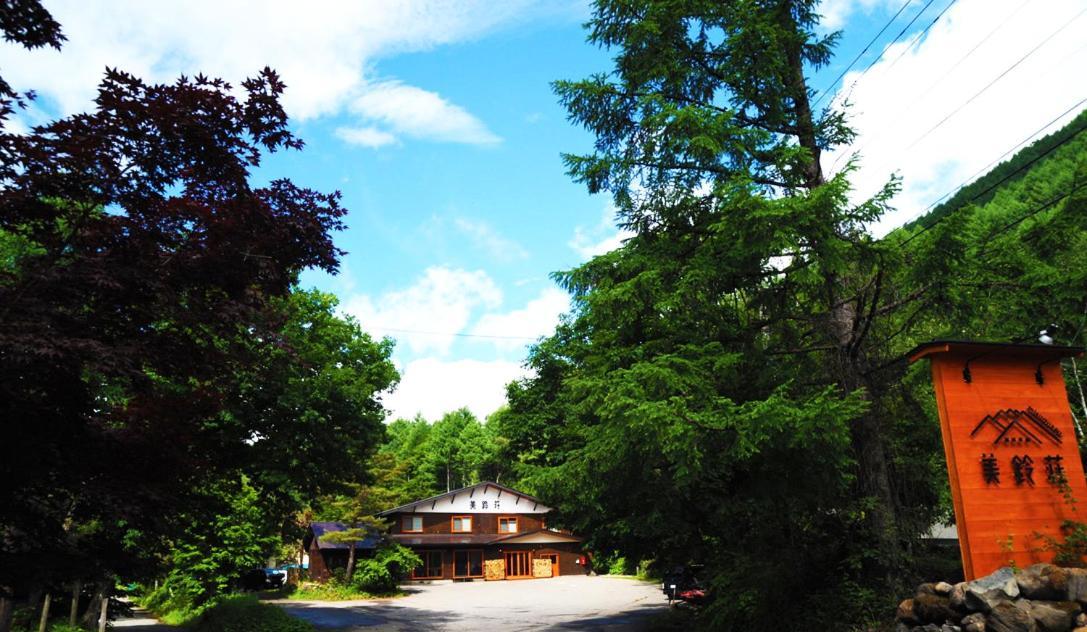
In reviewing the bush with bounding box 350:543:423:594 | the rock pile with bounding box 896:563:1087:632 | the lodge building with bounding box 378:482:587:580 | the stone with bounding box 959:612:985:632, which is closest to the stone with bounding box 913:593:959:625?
the rock pile with bounding box 896:563:1087:632

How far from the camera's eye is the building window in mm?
47278

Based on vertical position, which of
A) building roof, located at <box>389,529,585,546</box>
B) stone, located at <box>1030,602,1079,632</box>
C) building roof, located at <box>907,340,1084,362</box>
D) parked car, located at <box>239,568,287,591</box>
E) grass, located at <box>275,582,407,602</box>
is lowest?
grass, located at <box>275,582,407,602</box>

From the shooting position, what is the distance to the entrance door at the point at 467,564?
48.6m

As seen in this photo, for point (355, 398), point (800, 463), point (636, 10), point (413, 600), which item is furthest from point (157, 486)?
point (413, 600)

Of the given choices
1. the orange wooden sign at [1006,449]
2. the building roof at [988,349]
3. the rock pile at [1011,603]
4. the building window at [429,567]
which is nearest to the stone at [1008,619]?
the rock pile at [1011,603]

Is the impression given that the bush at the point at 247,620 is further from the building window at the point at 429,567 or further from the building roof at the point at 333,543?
the building window at the point at 429,567

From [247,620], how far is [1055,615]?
1898cm

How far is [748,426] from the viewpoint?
9.78 m

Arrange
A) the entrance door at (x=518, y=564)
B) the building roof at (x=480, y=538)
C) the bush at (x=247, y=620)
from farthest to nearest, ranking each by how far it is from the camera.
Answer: the entrance door at (x=518, y=564)
the building roof at (x=480, y=538)
the bush at (x=247, y=620)

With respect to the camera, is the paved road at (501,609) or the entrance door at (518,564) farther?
the entrance door at (518,564)

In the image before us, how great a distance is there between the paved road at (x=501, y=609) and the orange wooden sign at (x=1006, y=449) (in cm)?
1356

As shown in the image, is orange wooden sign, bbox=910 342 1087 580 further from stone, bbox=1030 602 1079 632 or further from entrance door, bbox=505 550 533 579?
entrance door, bbox=505 550 533 579

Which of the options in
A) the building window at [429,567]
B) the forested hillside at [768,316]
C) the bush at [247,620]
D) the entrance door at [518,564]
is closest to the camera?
the forested hillside at [768,316]

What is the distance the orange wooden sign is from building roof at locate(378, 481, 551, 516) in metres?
40.5
